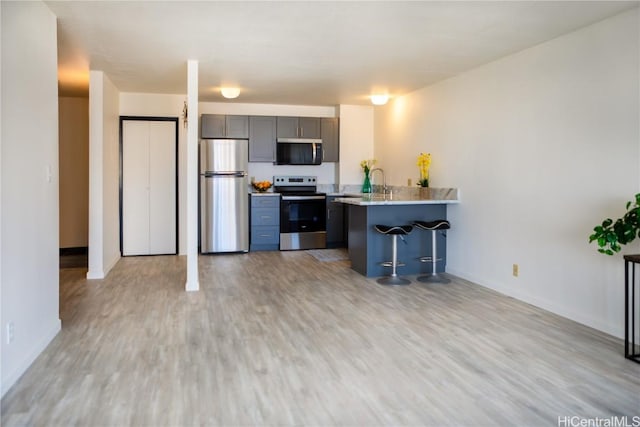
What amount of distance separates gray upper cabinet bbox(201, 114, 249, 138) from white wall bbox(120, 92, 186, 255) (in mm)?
403

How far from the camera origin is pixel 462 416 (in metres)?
2.23

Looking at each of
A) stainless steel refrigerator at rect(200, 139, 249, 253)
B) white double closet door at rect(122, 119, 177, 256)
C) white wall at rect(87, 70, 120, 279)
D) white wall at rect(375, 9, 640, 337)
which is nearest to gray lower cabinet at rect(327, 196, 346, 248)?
stainless steel refrigerator at rect(200, 139, 249, 253)

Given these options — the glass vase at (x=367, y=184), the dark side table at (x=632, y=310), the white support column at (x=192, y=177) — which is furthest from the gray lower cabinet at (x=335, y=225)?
the dark side table at (x=632, y=310)

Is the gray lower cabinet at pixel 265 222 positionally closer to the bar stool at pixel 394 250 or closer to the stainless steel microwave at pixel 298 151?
the stainless steel microwave at pixel 298 151

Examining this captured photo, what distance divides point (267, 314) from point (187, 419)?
178cm

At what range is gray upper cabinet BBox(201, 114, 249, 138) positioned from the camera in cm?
723

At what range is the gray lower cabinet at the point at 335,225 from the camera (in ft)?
24.9

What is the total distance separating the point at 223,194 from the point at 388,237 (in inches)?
111

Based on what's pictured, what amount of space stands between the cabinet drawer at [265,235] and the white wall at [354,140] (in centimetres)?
142

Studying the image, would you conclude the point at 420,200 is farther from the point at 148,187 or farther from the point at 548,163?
the point at 148,187

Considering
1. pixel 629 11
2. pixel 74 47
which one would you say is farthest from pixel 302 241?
pixel 629 11

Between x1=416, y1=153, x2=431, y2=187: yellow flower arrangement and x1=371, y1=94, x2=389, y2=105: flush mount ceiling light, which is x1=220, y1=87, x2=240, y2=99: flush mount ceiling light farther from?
x1=416, y1=153, x2=431, y2=187: yellow flower arrangement

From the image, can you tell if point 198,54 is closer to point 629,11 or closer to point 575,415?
point 629,11

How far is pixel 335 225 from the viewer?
25.1 ft
